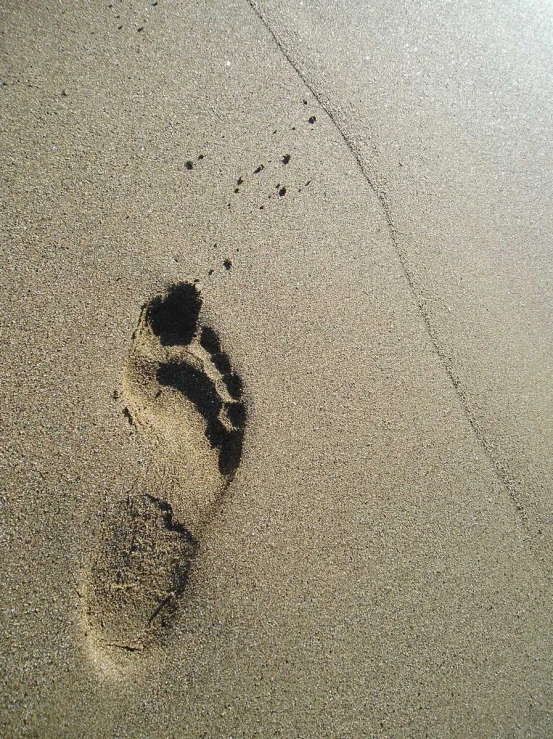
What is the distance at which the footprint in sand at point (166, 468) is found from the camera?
4.35 feet

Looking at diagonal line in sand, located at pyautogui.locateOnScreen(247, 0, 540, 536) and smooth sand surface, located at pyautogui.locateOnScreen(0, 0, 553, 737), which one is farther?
diagonal line in sand, located at pyautogui.locateOnScreen(247, 0, 540, 536)

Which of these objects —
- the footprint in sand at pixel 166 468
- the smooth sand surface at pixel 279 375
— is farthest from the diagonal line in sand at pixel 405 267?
the footprint in sand at pixel 166 468

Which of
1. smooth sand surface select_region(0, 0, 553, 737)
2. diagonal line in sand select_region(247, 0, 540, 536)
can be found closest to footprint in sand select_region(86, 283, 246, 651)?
smooth sand surface select_region(0, 0, 553, 737)

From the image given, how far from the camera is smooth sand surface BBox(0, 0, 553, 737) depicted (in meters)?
1.33

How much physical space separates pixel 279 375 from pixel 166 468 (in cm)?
44

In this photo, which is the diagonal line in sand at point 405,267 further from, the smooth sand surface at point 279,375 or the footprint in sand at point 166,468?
the footprint in sand at point 166,468

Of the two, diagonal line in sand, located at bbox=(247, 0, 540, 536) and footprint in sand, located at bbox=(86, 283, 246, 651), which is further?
diagonal line in sand, located at bbox=(247, 0, 540, 536)

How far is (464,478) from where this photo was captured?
62.4 inches

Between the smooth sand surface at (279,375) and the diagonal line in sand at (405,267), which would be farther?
the diagonal line in sand at (405,267)

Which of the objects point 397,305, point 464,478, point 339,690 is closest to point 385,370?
point 397,305

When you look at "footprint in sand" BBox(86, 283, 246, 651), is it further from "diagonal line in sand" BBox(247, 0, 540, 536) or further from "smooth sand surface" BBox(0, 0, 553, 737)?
"diagonal line in sand" BBox(247, 0, 540, 536)

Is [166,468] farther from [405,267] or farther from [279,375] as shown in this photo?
[405,267]

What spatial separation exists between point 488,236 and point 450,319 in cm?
37

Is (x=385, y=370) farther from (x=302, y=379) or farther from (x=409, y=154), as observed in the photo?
(x=409, y=154)
